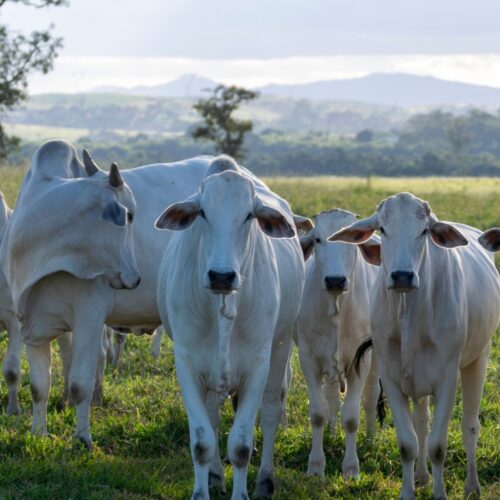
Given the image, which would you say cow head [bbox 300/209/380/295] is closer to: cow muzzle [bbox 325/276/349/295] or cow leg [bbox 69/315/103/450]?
cow muzzle [bbox 325/276/349/295]

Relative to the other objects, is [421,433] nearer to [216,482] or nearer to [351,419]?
[351,419]

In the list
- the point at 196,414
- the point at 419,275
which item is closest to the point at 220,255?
the point at 196,414

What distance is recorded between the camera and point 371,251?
25.2 ft

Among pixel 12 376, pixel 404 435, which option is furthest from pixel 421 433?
pixel 12 376

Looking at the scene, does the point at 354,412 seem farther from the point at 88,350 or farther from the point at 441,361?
the point at 88,350

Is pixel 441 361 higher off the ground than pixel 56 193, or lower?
lower

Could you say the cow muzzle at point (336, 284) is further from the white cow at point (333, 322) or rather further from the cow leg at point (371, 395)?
the cow leg at point (371, 395)

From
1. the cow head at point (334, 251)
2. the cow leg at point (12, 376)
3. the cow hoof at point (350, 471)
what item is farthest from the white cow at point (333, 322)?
the cow leg at point (12, 376)

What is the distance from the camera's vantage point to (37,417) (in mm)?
7707

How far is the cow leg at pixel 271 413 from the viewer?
6875mm

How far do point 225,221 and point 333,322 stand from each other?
7.34 feet

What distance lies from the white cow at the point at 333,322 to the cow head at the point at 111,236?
4.53ft

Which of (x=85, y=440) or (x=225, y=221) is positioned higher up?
(x=225, y=221)

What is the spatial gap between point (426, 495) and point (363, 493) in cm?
43
